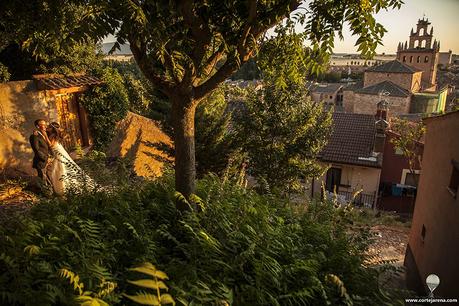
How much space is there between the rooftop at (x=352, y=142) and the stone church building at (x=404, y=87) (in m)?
17.5

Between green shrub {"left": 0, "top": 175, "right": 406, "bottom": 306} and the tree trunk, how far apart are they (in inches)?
12.8

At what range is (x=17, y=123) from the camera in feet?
29.3

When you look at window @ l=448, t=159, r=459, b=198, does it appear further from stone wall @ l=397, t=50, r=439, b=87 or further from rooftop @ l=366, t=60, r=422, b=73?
stone wall @ l=397, t=50, r=439, b=87

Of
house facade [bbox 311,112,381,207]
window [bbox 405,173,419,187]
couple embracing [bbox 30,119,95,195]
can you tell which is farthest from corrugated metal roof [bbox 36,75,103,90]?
window [bbox 405,173,419,187]

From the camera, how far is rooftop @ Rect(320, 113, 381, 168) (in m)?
18.8

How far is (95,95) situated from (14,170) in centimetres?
472

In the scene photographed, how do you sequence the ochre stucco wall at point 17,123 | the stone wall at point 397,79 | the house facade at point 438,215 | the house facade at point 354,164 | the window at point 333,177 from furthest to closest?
the stone wall at point 397,79 < the window at point 333,177 < the house facade at point 354,164 < the ochre stucco wall at point 17,123 < the house facade at point 438,215

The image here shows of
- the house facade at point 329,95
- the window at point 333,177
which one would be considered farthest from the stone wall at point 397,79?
the window at point 333,177

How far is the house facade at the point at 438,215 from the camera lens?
5.31 metres

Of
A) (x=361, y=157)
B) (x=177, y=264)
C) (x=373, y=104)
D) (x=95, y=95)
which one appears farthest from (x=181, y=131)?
(x=373, y=104)

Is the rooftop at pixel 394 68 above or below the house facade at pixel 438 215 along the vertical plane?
above

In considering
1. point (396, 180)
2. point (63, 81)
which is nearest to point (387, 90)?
point (396, 180)

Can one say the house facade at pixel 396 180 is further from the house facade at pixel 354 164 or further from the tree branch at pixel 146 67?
the tree branch at pixel 146 67

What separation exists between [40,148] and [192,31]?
5.15 meters
